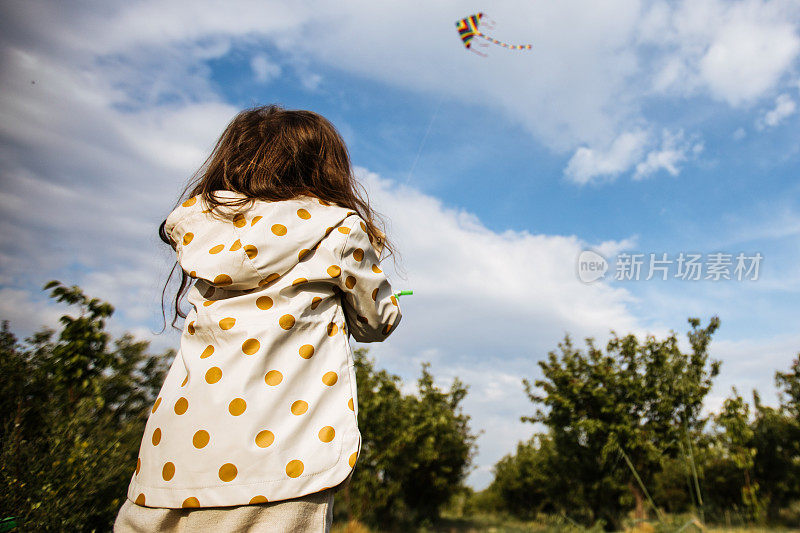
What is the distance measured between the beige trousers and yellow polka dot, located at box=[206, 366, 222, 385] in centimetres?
29

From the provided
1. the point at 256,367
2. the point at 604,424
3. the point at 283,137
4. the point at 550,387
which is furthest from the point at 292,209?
the point at 550,387

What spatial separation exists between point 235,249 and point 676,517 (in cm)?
284

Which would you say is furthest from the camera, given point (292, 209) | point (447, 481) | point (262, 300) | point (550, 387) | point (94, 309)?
point (447, 481)

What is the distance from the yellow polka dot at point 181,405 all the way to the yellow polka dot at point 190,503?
205mm

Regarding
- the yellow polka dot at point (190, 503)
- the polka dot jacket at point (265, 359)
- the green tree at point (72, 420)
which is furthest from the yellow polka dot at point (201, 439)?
the green tree at point (72, 420)

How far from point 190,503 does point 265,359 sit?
36cm

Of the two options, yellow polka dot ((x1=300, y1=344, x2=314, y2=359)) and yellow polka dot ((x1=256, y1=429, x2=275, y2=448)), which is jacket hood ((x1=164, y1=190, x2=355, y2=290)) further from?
yellow polka dot ((x1=256, y1=429, x2=275, y2=448))

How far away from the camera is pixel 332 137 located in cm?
175

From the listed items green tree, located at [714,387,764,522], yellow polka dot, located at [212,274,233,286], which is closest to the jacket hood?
yellow polka dot, located at [212,274,233,286]

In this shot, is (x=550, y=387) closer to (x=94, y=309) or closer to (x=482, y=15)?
(x=482, y=15)

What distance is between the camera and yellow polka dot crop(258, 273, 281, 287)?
135 cm

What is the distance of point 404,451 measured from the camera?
1672cm

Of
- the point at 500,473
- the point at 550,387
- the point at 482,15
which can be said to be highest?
the point at 482,15

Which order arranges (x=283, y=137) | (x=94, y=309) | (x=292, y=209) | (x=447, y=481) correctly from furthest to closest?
1. (x=447, y=481)
2. (x=94, y=309)
3. (x=283, y=137)
4. (x=292, y=209)
